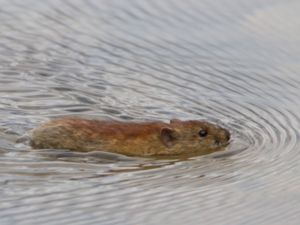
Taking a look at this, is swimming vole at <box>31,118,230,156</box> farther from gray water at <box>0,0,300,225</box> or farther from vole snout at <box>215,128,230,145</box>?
gray water at <box>0,0,300,225</box>

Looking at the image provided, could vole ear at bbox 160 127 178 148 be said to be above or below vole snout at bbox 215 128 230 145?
below

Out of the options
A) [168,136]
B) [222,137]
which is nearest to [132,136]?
[168,136]

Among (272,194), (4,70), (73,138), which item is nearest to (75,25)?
(4,70)

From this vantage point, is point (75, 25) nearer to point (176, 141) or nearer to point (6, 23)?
point (6, 23)

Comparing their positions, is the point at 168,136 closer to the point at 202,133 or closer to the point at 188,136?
the point at 188,136

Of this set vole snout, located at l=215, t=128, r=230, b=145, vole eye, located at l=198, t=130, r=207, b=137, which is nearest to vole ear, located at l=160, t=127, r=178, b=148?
vole eye, located at l=198, t=130, r=207, b=137

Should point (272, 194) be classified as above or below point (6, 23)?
below
